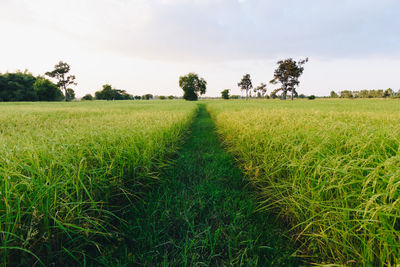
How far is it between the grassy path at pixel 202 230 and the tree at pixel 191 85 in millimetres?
50265

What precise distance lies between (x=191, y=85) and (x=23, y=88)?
46.5 metres

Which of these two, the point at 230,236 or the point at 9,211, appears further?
the point at 230,236

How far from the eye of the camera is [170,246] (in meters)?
1.22

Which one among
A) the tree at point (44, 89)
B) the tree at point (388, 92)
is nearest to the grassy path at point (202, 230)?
the tree at point (44, 89)

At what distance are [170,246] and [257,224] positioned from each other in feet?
2.77

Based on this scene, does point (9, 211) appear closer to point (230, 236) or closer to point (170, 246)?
point (170, 246)

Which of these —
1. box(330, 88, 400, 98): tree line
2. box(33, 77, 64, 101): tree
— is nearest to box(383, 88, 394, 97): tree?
box(330, 88, 400, 98): tree line

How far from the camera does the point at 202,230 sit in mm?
1379

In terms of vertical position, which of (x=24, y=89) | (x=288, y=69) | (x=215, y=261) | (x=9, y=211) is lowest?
(x=215, y=261)

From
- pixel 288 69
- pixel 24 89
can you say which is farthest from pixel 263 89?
pixel 24 89

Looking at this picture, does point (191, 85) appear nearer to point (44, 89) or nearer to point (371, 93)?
point (44, 89)

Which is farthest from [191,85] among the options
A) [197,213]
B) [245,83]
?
[197,213]

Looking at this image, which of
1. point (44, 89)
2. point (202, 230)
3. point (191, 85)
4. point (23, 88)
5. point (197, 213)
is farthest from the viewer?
point (191, 85)

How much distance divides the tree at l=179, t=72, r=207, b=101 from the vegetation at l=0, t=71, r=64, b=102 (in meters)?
36.0
